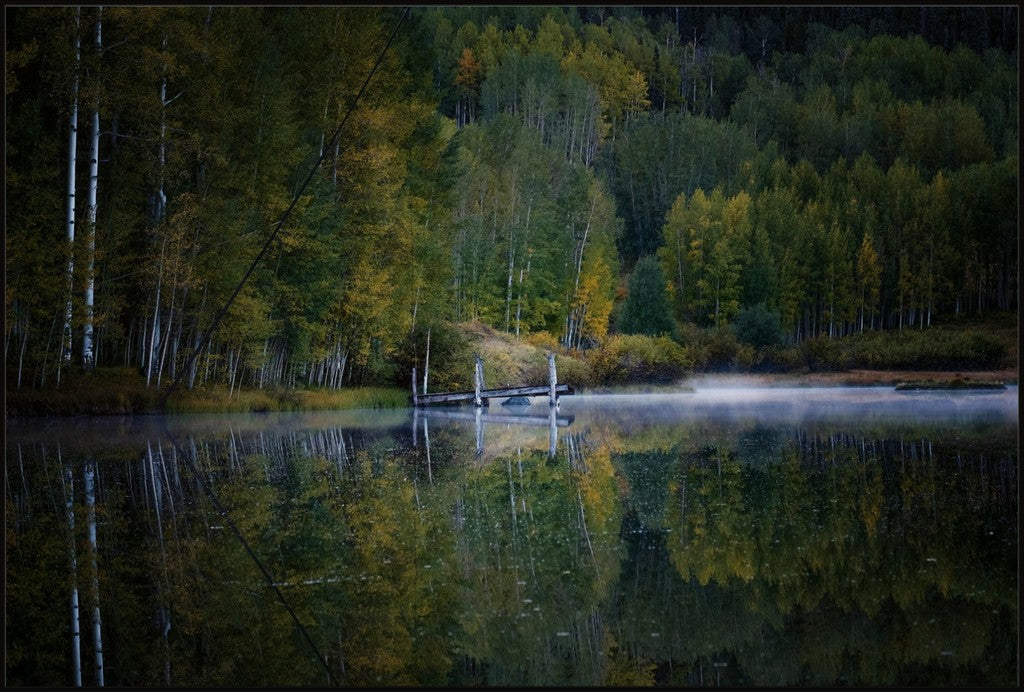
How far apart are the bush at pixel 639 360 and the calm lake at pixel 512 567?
963 inches

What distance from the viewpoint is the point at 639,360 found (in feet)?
138

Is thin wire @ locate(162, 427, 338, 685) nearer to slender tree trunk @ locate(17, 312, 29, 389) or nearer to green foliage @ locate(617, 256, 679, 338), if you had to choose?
slender tree trunk @ locate(17, 312, 29, 389)

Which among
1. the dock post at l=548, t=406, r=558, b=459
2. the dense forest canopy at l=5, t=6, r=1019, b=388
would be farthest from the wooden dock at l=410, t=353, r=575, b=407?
the dense forest canopy at l=5, t=6, r=1019, b=388

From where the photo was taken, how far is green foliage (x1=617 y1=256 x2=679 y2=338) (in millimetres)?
46406

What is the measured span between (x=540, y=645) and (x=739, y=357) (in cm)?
4079

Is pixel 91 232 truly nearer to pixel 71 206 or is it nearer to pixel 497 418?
pixel 71 206

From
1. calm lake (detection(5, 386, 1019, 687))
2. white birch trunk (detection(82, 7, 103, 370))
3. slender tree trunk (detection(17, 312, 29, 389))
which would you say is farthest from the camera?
white birch trunk (detection(82, 7, 103, 370))

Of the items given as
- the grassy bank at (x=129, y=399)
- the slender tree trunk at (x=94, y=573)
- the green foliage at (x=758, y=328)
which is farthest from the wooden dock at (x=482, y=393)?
the green foliage at (x=758, y=328)

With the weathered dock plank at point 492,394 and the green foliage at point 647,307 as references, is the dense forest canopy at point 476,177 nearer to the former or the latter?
the green foliage at point 647,307

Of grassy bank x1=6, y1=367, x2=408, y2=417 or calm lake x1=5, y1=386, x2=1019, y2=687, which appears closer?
calm lake x1=5, y1=386, x2=1019, y2=687

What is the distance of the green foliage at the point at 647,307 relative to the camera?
1827 inches

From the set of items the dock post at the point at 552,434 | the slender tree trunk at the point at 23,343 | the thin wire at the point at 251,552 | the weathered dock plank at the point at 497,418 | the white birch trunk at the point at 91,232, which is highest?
the white birch trunk at the point at 91,232

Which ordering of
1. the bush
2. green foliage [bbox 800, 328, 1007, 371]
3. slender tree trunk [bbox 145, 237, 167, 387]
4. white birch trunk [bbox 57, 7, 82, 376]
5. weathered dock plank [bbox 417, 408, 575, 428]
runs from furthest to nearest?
green foliage [bbox 800, 328, 1007, 371], the bush, weathered dock plank [bbox 417, 408, 575, 428], slender tree trunk [bbox 145, 237, 167, 387], white birch trunk [bbox 57, 7, 82, 376]

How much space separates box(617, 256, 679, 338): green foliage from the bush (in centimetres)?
189
